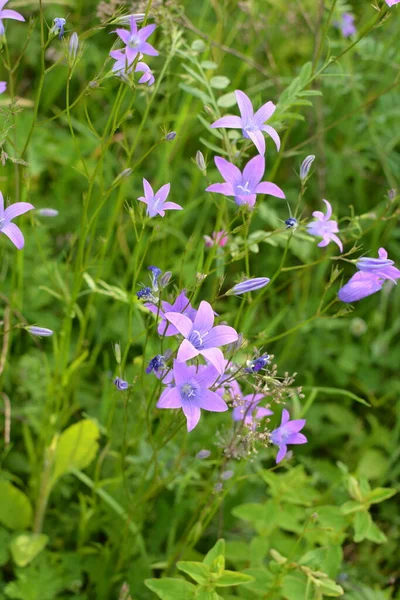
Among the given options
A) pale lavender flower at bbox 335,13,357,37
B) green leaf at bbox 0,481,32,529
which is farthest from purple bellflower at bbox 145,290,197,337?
pale lavender flower at bbox 335,13,357,37

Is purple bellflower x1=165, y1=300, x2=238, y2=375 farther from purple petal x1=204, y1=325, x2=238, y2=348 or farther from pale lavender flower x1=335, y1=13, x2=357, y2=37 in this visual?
pale lavender flower x1=335, y1=13, x2=357, y2=37

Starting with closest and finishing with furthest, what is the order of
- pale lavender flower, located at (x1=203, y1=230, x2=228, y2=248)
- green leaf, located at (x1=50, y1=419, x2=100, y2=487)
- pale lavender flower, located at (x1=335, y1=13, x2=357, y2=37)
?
1. pale lavender flower, located at (x1=203, y1=230, x2=228, y2=248)
2. green leaf, located at (x1=50, y1=419, x2=100, y2=487)
3. pale lavender flower, located at (x1=335, y1=13, x2=357, y2=37)

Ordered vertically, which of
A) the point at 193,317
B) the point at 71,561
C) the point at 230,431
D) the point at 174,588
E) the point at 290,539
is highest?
the point at 193,317

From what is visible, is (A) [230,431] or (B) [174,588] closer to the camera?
(B) [174,588]

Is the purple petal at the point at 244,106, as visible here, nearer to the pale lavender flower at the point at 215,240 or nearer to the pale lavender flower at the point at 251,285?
the pale lavender flower at the point at 215,240

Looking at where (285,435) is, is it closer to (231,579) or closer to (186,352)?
(231,579)

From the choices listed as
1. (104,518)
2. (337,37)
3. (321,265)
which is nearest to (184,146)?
(321,265)

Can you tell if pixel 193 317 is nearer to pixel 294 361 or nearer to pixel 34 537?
pixel 34 537
